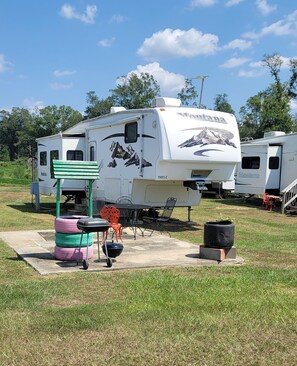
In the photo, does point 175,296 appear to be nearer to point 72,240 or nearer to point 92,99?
Result: point 72,240

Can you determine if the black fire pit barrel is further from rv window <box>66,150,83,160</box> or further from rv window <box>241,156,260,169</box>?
rv window <box>241,156,260,169</box>

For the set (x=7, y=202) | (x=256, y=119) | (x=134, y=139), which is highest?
(x=256, y=119)

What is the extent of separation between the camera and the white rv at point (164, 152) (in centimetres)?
1124

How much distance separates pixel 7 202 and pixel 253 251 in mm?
13186

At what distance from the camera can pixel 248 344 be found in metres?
4.14

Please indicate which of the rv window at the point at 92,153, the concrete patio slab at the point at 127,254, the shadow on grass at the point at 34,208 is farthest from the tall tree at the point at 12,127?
the concrete patio slab at the point at 127,254

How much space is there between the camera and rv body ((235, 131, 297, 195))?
62.4ft

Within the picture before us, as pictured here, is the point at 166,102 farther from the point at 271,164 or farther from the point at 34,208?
the point at 271,164

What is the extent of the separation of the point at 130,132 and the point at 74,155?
3406mm

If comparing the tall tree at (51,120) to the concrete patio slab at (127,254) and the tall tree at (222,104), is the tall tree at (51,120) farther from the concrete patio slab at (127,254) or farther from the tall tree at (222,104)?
the concrete patio slab at (127,254)

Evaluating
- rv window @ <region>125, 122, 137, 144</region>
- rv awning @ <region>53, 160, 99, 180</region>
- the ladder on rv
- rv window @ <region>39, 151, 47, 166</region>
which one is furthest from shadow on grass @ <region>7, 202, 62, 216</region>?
the ladder on rv

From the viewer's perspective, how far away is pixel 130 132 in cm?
1261

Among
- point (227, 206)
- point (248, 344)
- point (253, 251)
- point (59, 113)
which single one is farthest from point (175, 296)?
point (59, 113)

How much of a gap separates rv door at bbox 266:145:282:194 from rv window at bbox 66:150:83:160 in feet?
27.0
